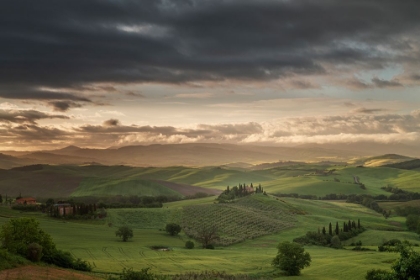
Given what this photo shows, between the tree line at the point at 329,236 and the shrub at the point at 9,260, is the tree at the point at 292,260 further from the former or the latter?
the shrub at the point at 9,260

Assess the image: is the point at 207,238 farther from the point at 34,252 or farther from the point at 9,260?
the point at 9,260

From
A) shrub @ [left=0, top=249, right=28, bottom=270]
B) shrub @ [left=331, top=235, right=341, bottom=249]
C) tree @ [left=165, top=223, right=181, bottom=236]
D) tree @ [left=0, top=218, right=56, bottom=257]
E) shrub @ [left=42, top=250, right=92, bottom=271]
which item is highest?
tree @ [left=0, top=218, right=56, bottom=257]

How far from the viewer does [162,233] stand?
149375 mm

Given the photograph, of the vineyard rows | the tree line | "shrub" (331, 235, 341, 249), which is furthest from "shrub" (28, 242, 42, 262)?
"shrub" (331, 235, 341, 249)

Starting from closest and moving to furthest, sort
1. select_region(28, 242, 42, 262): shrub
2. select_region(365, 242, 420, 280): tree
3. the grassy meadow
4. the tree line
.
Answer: select_region(365, 242, 420, 280): tree, select_region(28, 242, 42, 262): shrub, the grassy meadow, the tree line

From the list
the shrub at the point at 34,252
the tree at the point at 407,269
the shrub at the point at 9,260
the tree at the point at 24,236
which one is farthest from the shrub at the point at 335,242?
the tree at the point at 407,269

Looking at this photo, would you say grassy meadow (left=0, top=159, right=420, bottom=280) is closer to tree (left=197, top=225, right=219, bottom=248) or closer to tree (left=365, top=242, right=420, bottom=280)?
tree (left=197, top=225, right=219, bottom=248)

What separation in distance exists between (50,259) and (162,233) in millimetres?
81863

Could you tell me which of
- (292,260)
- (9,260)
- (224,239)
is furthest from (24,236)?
(224,239)

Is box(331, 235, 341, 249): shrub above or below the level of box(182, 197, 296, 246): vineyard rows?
below

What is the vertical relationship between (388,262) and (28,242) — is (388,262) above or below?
below

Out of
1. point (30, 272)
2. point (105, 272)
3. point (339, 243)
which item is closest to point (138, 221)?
point (339, 243)

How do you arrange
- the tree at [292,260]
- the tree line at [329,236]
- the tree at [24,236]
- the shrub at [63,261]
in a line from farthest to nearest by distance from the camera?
the tree line at [329,236]
the tree at [292,260]
the shrub at [63,261]
the tree at [24,236]

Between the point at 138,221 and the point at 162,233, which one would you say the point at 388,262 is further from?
the point at 138,221
